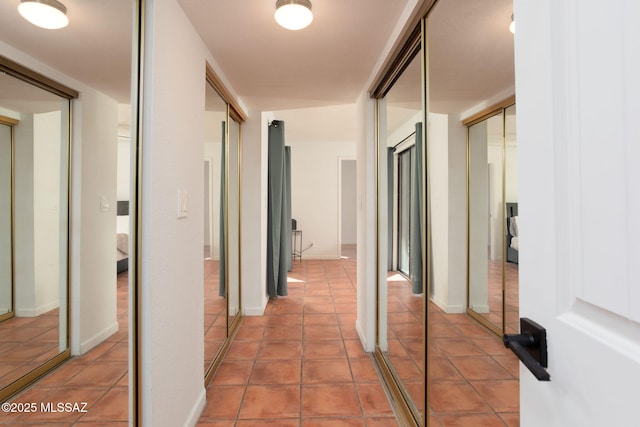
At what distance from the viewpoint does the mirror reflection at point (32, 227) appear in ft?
2.79

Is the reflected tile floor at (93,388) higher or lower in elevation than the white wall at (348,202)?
lower

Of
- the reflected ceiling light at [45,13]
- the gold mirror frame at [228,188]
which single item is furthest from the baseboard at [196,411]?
the reflected ceiling light at [45,13]

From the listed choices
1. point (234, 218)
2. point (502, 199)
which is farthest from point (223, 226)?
point (502, 199)

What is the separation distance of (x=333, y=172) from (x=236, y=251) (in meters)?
4.04

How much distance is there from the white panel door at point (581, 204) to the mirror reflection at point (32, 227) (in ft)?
3.94

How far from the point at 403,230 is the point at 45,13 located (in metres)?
1.90

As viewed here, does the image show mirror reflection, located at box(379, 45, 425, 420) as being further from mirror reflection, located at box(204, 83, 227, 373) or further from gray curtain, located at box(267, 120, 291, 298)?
gray curtain, located at box(267, 120, 291, 298)

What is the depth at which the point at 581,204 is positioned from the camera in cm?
50


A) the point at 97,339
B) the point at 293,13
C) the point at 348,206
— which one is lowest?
the point at 97,339

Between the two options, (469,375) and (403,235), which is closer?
(469,375)

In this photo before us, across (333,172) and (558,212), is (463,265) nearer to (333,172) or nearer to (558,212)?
(558,212)

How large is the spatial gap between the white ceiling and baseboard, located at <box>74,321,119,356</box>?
0.83 metres

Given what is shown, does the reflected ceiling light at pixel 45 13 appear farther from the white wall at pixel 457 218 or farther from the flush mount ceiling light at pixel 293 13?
the white wall at pixel 457 218

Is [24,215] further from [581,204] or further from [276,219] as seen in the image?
[276,219]
